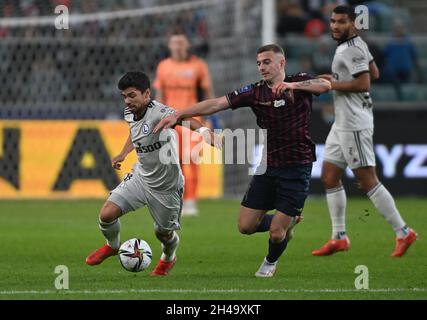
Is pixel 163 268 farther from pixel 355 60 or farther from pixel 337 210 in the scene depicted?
pixel 355 60

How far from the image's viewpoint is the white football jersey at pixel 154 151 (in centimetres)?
875

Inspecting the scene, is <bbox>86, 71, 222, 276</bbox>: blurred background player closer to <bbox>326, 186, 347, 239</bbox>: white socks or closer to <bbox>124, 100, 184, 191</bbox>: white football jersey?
<bbox>124, 100, 184, 191</bbox>: white football jersey

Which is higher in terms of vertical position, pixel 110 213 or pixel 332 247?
pixel 110 213

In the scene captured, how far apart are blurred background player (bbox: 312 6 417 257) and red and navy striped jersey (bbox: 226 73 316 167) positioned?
48.6 inches

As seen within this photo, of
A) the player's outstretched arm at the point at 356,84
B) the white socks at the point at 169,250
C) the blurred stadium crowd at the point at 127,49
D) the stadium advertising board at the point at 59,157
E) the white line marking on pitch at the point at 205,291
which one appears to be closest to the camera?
the white line marking on pitch at the point at 205,291

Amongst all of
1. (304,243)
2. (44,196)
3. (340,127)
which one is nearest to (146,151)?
(340,127)

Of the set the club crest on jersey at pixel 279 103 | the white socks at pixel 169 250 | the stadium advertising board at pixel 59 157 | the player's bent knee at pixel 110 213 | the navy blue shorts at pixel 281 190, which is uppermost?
the club crest on jersey at pixel 279 103

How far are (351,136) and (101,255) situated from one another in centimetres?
271

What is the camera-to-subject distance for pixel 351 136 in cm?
1026

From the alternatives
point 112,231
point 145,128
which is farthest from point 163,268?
point 145,128

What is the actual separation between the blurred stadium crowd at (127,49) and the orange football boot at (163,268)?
8.21m

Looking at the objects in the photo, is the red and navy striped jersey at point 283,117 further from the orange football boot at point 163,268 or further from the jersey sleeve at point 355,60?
the jersey sleeve at point 355,60

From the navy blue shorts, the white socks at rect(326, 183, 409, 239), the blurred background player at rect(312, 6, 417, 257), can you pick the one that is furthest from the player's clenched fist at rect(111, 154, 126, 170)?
the white socks at rect(326, 183, 409, 239)

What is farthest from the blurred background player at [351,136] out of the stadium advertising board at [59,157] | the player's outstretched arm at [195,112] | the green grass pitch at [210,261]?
the stadium advertising board at [59,157]
